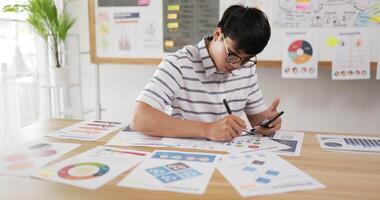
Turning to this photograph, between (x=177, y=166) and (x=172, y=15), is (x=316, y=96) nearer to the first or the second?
(x=172, y=15)

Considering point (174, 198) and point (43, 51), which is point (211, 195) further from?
point (43, 51)

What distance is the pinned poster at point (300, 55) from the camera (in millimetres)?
2273

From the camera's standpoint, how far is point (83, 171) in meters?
0.87

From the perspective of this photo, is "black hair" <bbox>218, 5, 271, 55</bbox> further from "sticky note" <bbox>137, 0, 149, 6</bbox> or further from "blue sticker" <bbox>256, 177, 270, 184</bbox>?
"sticky note" <bbox>137, 0, 149, 6</bbox>

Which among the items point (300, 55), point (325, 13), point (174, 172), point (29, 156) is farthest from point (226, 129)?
point (325, 13)

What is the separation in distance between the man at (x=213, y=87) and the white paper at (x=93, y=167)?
21cm

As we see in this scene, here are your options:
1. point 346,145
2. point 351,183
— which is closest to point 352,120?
point 346,145

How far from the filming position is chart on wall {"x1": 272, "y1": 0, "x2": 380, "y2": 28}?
217 cm

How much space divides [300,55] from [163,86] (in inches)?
50.4

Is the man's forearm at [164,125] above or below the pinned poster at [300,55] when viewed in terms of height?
below

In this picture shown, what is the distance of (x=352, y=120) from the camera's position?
255 centimetres

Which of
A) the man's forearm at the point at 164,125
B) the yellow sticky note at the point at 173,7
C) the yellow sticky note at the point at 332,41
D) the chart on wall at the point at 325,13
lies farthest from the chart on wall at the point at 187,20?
the man's forearm at the point at 164,125

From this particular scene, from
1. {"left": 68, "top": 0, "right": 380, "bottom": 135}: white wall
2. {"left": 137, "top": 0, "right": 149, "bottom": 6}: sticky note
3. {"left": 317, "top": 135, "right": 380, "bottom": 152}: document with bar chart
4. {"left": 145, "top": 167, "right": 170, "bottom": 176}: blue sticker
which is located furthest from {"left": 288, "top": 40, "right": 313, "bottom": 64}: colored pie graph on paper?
{"left": 145, "top": 167, "right": 170, "bottom": 176}: blue sticker

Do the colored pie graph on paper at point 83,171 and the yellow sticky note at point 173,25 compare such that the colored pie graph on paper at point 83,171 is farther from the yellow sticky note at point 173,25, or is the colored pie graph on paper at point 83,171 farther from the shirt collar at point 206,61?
the yellow sticky note at point 173,25
